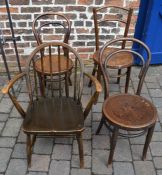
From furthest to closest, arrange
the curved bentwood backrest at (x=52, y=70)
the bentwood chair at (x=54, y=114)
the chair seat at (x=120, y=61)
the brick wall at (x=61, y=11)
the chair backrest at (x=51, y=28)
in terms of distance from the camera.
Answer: the chair backrest at (x=51, y=28)
the brick wall at (x=61, y=11)
the chair seat at (x=120, y=61)
the curved bentwood backrest at (x=52, y=70)
the bentwood chair at (x=54, y=114)

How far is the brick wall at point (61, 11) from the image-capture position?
9.82 ft

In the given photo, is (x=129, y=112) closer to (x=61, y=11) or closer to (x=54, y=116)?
(x=54, y=116)

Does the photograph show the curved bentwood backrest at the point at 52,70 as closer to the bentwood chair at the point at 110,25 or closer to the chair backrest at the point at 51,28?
the chair backrest at the point at 51,28

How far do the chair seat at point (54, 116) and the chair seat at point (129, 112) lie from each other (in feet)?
0.81

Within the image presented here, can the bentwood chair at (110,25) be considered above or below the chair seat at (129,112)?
above

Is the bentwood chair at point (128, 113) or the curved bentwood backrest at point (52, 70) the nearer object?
the bentwood chair at point (128, 113)

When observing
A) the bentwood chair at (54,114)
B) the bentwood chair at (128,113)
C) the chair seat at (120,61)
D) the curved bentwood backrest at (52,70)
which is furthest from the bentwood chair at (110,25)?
the bentwood chair at (54,114)

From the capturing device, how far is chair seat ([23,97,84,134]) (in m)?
1.95

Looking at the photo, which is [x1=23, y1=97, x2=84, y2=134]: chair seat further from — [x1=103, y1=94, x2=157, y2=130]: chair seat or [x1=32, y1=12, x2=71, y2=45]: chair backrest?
[x1=32, y1=12, x2=71, y2=45]: chair backrest

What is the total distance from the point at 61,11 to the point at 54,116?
1.50m

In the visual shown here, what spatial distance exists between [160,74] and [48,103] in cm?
185

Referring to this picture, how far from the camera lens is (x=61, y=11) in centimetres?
306

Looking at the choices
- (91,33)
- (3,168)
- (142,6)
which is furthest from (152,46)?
(3,168)

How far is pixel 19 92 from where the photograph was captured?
306 centimetres
